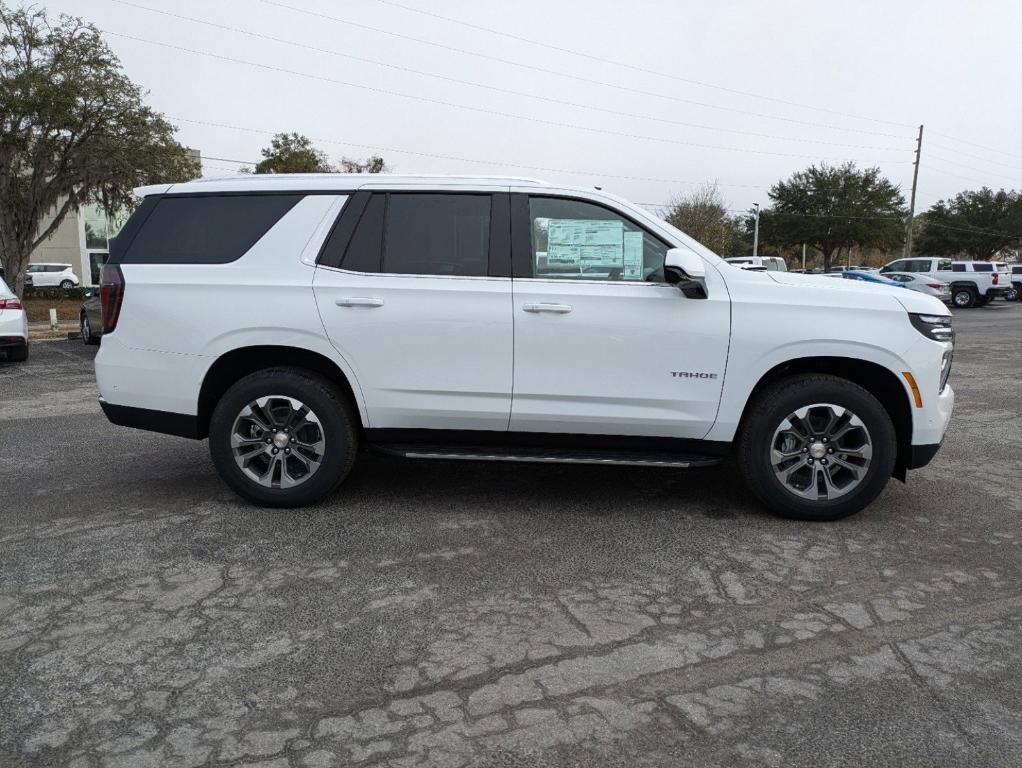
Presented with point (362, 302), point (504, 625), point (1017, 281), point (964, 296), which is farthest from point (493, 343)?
point (1017, 281)

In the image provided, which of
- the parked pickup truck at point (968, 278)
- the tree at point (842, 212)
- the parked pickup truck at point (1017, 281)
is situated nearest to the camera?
the parked pickup truck at point (968, 278)

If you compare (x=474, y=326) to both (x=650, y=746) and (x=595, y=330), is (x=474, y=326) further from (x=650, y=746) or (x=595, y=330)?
(x=650, y=746)

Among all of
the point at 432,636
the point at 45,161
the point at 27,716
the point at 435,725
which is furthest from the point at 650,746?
the point at 45,161

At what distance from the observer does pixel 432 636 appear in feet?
10.7

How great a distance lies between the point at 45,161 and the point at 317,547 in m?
25.6

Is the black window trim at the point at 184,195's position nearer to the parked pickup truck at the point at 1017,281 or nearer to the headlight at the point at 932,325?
the headlight at the point at 932,325

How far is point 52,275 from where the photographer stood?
140 feet

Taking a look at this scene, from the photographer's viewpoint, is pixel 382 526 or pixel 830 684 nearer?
pixel 830 684

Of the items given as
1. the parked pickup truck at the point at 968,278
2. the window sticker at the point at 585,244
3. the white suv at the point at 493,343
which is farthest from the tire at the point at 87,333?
the parked pickup truck at the point at 968,278

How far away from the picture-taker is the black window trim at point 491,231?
472 cm

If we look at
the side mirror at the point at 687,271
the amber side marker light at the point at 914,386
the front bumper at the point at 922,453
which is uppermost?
the side mirror at the point at 687,271

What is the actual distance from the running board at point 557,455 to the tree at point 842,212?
6107 centimetres

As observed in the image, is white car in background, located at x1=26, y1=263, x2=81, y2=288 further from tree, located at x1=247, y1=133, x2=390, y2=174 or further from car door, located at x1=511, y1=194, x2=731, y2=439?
car door, located at x1=511, y1=194, x2=731, y2=439

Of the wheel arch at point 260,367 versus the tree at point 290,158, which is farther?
the tree at point 290,158
